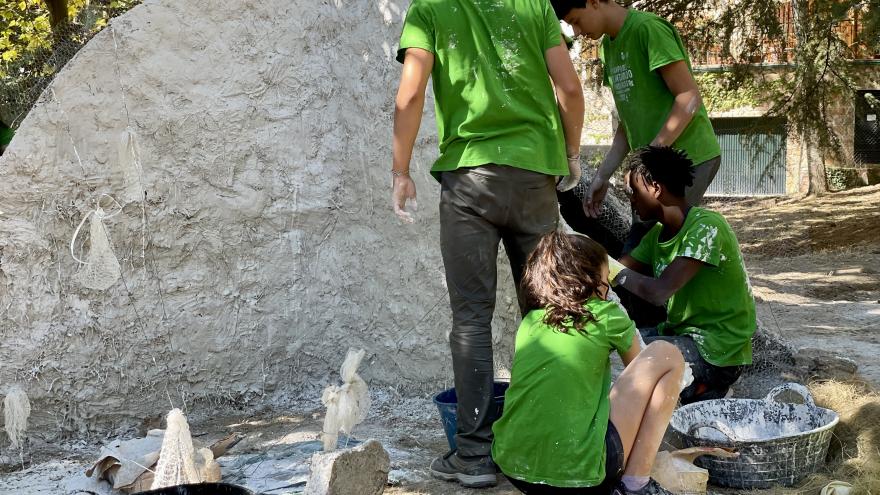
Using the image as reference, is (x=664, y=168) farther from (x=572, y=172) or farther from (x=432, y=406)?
(x=432, y=406)

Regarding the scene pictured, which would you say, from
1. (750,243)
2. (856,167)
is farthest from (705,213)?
(856,167)

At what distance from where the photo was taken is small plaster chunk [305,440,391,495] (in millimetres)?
2828

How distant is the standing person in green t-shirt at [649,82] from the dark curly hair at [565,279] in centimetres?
126

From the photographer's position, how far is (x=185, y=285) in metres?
4.20

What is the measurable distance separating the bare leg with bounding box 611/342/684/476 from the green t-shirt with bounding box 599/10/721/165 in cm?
134

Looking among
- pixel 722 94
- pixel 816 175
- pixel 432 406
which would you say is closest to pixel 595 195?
pixel 432 406

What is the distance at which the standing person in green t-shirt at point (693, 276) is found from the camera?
3.61 metres

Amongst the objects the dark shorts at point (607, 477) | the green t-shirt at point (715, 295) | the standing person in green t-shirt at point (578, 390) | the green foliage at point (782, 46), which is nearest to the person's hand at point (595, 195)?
the green t-shirt at point (715, 295)

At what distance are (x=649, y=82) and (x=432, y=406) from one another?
173 centimetres

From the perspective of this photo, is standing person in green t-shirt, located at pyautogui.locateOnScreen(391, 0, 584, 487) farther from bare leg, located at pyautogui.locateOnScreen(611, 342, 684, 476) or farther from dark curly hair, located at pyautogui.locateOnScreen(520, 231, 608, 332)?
bare leg, located at pyautogui.locateOnScreen(611, 342, 684, 476)

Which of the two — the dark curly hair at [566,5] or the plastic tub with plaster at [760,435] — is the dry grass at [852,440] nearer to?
the plastic tub with plaster at [760,435]

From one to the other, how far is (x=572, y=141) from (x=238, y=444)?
71.6 inches

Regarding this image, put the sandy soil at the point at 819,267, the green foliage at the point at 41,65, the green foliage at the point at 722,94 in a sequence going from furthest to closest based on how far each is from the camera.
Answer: the green foliage at the point at 722,94
the sandy soil at the point at 819,267
the green foliage at the point at 41,65

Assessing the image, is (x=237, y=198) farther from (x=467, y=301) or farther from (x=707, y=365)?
(x=707, y=365)
